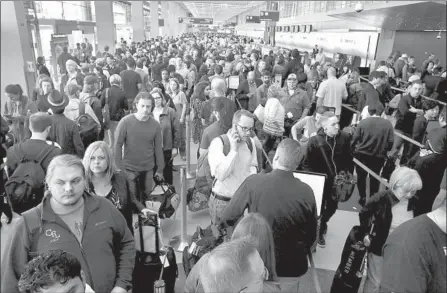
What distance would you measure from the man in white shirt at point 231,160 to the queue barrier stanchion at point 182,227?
696mm

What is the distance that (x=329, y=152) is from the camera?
4000 millimetres

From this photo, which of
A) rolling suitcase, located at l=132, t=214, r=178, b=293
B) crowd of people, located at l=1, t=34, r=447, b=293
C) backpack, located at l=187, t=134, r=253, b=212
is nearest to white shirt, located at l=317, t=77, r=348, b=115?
crowd of people, located at l=1, t=34, r=447, b=293

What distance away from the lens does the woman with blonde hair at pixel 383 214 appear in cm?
284

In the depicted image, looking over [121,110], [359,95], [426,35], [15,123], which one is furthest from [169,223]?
[426,35]

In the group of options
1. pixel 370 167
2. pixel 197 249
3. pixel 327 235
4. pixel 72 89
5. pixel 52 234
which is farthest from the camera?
pixel 72 89

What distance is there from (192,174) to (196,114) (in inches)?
55.9

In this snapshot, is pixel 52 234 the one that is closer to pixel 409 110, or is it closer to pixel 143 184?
pixel 143 184

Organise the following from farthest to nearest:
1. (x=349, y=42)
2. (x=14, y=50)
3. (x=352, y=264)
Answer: (x=349, y=42)
(x=14, y=50)
(x=352, y=264)

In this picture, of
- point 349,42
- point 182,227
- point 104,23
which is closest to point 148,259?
point 182,227

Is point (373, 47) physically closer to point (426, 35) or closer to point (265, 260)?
point (426, 35)

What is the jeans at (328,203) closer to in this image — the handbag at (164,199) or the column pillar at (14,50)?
the handbag at (164,199)

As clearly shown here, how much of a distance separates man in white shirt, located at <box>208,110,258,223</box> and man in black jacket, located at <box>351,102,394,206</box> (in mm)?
2219

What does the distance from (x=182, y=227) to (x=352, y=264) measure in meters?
2.10

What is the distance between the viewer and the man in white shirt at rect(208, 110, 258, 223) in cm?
338
